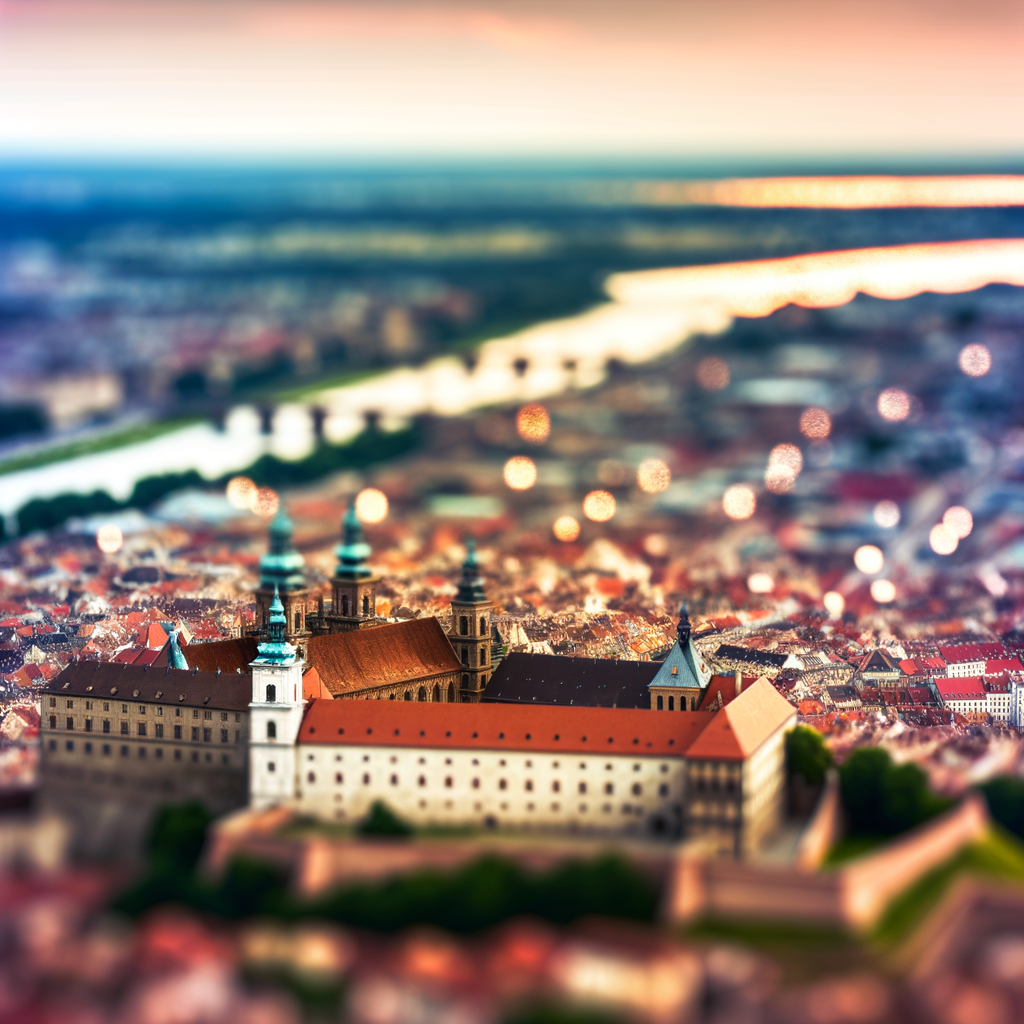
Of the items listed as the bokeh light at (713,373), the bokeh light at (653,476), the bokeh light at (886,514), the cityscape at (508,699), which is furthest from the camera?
the bokeh light at (713,373)

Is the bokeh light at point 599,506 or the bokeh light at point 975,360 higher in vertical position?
the bokeh light at point 975,360

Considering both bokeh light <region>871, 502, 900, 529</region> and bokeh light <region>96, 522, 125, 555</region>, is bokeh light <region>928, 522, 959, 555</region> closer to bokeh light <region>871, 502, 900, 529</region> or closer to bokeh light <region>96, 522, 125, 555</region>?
bokeh light <region>871, 502, 900, 529</region>

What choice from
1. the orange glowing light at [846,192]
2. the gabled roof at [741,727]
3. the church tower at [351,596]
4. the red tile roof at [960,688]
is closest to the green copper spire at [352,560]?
the church tower at [351,596]

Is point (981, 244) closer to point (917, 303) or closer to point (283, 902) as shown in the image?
point (917, 303)

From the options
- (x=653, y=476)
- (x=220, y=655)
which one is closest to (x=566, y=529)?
(x=653, y=476)

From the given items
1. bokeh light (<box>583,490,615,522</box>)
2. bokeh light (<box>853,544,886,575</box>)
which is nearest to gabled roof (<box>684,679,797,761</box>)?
bokeh light (<box>853,544,886,575</box>)

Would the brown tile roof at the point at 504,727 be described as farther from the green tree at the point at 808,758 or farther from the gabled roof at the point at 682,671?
the gabled roof at the point at 682,671

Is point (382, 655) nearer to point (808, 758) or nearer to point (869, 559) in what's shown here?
point (808, 758)
